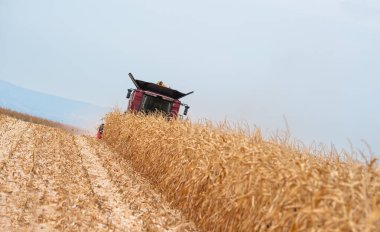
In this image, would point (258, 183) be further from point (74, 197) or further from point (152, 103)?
point (152, 103)

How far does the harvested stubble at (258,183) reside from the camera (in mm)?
4355

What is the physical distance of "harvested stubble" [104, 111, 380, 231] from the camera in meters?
4.36

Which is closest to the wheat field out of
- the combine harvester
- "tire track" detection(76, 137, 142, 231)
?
"tire track" detection(76, 137, 142, 231)

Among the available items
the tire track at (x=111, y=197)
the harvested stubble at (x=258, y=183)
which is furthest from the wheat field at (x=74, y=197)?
the harvested stubble at (x=258, y=183)

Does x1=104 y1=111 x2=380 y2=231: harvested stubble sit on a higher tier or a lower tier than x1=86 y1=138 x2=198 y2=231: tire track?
higher

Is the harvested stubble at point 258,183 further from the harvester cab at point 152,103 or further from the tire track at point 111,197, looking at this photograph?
the harvester cab at point 152,103

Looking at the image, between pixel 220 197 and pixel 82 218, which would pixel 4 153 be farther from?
pixel 220 197

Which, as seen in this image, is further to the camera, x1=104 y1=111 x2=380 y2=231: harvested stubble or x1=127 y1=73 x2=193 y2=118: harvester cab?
x1=127 y1=73 x2=193 y2=118: harvester cab

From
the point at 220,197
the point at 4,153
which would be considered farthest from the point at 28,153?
the point at 220,197

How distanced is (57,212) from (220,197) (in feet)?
7.56

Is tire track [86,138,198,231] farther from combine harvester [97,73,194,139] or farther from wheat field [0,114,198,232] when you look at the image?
combine harvester [97,73,194,139]

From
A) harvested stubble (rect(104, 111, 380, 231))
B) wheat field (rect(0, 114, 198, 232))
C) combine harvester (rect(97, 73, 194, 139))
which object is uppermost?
combine harvester (rect(97, 73, 194, 139))

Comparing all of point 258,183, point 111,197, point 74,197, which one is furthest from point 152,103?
point 258,183

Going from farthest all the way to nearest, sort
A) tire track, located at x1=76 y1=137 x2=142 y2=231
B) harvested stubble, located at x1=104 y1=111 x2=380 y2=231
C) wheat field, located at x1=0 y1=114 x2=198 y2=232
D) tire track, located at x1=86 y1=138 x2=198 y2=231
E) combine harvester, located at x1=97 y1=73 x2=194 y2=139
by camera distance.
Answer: combine harvester, located at x1=97 y1=73 x2=194 y2=139
tire track, located at x1=86 y1=138 x2=198 y2=231
tire track, located at x1=76 y1=137 x2=142 y2=231
wheat field, located at x1=0 y1=114 x2=198 y2=232
harvested stubble, located at x1=104 y1=111 x2=380 y2=231
